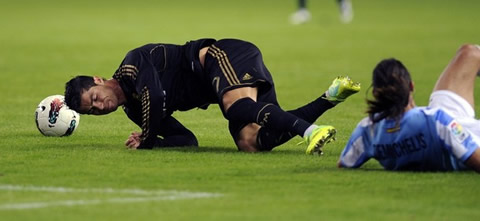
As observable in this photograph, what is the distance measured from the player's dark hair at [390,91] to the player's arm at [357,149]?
0.22 metres

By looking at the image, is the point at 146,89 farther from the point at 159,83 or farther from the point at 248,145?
the point at 248,145

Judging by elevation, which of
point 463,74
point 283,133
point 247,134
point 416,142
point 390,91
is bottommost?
point 247,134

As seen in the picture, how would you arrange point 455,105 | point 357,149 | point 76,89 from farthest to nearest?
point 76,89
point 455,105
point 357,149

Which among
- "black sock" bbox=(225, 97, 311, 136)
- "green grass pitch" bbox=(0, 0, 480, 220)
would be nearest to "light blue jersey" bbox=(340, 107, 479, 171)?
"green grass pitch" bbox=(0, 0, 480, 220)

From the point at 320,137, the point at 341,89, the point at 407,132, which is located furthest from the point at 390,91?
the point at 341,89

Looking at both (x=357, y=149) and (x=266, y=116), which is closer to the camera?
(x=357, y=149)

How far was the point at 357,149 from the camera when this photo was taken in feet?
29.4

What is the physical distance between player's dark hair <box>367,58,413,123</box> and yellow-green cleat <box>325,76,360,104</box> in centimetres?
191

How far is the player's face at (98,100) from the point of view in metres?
10.4

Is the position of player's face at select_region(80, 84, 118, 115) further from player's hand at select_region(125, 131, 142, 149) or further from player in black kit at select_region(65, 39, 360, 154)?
player's hand at select_region(125, 131, 142, 149)

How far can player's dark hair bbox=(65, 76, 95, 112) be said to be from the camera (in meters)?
10.4

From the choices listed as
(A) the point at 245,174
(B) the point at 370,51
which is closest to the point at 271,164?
(A) the point at 245,174

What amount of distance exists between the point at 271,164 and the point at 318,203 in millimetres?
1887

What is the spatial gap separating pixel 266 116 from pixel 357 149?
1303mm
